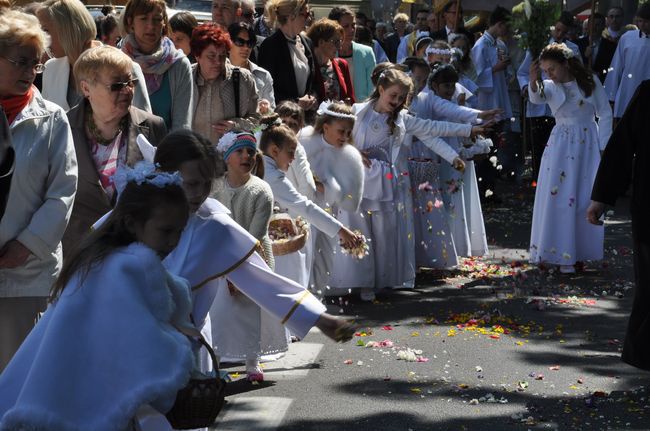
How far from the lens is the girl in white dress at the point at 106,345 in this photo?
3.65 metres

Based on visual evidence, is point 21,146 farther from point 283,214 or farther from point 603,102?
point 603,102

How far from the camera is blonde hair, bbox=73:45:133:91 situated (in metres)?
5.97

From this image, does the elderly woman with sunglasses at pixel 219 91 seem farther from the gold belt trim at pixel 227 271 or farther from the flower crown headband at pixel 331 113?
the gold belt trim at pixel 227 271

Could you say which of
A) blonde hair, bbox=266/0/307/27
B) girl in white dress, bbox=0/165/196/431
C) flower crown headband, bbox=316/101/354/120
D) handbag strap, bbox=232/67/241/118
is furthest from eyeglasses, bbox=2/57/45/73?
blonde hair, bbox=266/0/307/27

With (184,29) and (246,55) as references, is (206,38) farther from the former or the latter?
(184,29)

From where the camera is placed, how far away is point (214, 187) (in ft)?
19.5

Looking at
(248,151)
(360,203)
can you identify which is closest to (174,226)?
(248,151)

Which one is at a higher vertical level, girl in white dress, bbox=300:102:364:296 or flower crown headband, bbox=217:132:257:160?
flower crown headband, bbox=217:132:257:160

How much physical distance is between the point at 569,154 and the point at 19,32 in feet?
25.3

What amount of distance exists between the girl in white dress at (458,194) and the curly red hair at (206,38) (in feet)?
12.7

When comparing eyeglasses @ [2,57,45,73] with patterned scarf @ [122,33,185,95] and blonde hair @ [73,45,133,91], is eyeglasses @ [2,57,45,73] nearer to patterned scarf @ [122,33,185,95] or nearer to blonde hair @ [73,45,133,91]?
blonde hair @ [73,45,133,91]

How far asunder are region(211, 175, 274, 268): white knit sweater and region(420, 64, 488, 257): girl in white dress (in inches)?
194

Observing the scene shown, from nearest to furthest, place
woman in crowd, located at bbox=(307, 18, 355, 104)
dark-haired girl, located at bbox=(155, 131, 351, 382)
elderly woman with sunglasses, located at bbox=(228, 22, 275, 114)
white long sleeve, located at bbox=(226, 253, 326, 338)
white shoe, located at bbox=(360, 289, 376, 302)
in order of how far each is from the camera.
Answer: dark-haired girl, located at bbox=(155, 131, 351, 382) < white long sleeve, located at bbox=(226, 253, 326, 338) < elderly woman with sunglasses, located at bbox=(228, 22, 275, 114) < white shoe, located at bbox=(360, 289, 376, 302) < woman in crowd, located at bbox=(307, 18, 355, 104)

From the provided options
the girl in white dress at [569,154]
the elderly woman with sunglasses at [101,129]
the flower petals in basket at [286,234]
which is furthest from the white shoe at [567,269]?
the elderly woman with sunglasses at [101,129]
